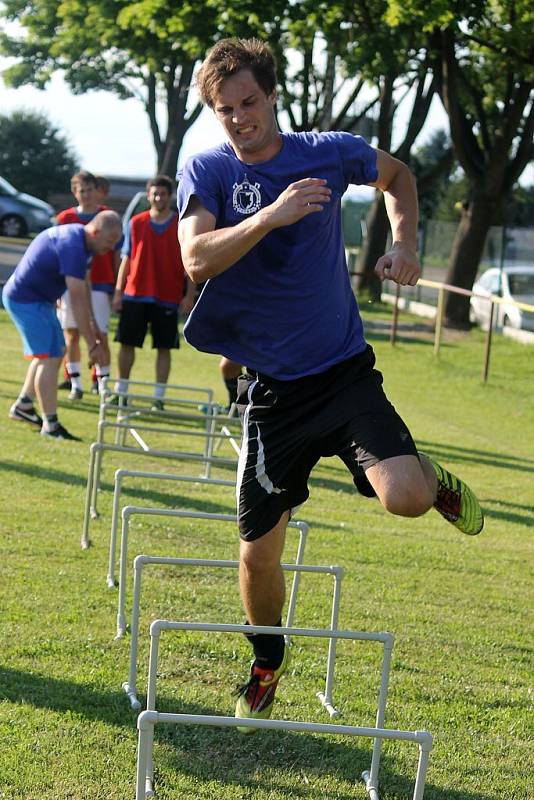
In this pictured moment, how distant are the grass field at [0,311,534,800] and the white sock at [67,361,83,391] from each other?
2.47 metres

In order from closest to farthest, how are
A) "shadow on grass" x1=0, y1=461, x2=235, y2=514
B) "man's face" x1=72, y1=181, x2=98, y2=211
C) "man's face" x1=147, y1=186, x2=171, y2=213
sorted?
"shadow on grass" x1=0, y1=461, x2=235, y2=514
"man's face" x1=147, y1=186, x2=171, y2=213
"man's face" x1=72, y1=181, x2=98, y2=211

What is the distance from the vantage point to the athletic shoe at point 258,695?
179 inches

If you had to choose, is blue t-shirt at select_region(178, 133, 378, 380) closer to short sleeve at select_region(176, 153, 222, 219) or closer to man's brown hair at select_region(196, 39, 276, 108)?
short sleeve at select_region(176, 153, 222, 219)

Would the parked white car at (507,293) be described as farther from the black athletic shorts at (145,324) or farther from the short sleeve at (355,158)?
the short sleeve at (355,158)

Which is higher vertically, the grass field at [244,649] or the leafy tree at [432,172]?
the leafy tree at [432,172]

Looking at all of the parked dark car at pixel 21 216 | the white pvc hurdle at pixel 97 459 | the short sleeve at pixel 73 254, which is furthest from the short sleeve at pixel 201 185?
the parked dark car at pixel 21 216

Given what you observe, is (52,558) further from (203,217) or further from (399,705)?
(203,217)

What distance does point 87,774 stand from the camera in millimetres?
4168

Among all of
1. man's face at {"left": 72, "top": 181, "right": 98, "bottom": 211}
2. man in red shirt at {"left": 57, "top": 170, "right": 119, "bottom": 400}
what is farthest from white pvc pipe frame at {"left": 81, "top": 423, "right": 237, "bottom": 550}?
man's face at {"left": 72, "top": 181, "right": 98, "bottom": 211}

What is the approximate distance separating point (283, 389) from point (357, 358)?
0.29 metres

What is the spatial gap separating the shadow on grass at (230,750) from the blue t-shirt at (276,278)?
1.31 meters

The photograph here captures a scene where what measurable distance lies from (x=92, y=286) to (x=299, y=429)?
9.56 meters

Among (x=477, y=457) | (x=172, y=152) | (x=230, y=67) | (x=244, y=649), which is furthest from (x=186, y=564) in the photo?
(x=172, y=152)

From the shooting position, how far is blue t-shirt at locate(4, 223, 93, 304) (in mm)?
10555
